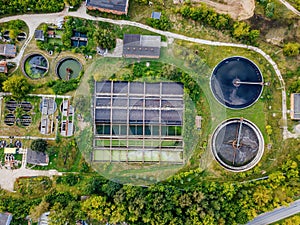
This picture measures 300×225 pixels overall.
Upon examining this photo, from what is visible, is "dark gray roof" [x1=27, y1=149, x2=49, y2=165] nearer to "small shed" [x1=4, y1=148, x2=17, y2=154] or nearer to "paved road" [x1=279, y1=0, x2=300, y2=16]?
"small shed" [x1=4, y1=148, x2=17, y2=154]

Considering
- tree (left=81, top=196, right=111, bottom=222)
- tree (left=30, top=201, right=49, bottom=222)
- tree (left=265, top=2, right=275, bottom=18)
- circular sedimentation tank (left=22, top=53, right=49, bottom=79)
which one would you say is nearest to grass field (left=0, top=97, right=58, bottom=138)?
circular sedimentation tank (left=22, top=53, right=49, bottom=79)

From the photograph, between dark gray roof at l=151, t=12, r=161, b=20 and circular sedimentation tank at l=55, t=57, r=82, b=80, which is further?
circular sedimentation tank at l=55, t=57, r=82, b=80

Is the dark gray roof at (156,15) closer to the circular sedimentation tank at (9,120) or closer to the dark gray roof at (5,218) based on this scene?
the circular sedimentation tank at (9,120)

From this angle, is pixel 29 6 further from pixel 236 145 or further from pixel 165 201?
pixel 236 145

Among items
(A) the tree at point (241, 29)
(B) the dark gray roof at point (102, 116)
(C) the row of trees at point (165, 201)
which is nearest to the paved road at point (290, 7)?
(A) the tree at point (241, 29)

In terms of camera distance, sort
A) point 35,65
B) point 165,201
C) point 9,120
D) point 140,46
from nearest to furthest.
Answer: point 165,201 → point 140,46 → point 9,120 → point 35,65

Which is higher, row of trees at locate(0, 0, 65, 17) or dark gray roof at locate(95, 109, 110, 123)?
row of trees at locate(0, 0, 65, 17)

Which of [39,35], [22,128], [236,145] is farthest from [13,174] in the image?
[236,145]
